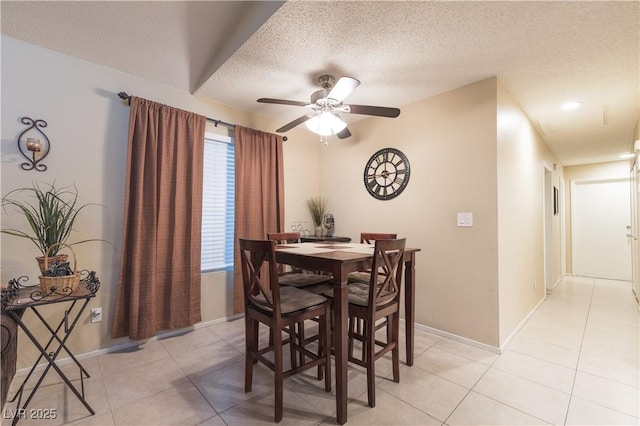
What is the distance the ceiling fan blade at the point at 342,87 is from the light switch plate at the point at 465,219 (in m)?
1.61

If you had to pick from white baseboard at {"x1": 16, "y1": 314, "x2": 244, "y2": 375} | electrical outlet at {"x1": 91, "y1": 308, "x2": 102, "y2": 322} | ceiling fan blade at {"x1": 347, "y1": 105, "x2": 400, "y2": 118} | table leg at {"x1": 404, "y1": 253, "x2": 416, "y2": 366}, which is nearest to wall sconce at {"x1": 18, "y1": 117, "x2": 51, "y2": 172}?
electrical outlet at {"x1": 91, "y1": 308, "x2": 102, "y2": 322}

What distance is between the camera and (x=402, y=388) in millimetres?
1898

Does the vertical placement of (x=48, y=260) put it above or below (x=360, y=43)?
below

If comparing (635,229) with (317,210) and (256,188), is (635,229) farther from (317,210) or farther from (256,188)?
(256,188)

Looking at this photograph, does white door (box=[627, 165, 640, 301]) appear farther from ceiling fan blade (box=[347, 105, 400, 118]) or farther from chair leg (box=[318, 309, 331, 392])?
chair leg (box=[318, 309, 331, 392])

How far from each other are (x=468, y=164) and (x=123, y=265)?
3305 millimetres

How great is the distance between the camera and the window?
309cm

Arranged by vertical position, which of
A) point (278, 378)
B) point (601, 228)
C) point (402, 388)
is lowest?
point (402, 388)

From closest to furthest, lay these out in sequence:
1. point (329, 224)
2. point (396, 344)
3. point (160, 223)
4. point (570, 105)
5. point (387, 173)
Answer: point (396, 344) < point (160, 223) < point (570, 105) < point (387, 173) < point (329, 224)

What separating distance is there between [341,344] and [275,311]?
432 millimetres

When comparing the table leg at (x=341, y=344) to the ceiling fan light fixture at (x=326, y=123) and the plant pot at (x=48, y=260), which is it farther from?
the plant pot at (x=48, y=260)

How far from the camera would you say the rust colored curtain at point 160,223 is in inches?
96.2

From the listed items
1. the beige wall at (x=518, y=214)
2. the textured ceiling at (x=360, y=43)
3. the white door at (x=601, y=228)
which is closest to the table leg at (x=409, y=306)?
the beige wall at (x=518, y=214)

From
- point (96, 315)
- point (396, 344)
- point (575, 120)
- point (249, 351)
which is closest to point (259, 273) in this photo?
point (249, 351)
